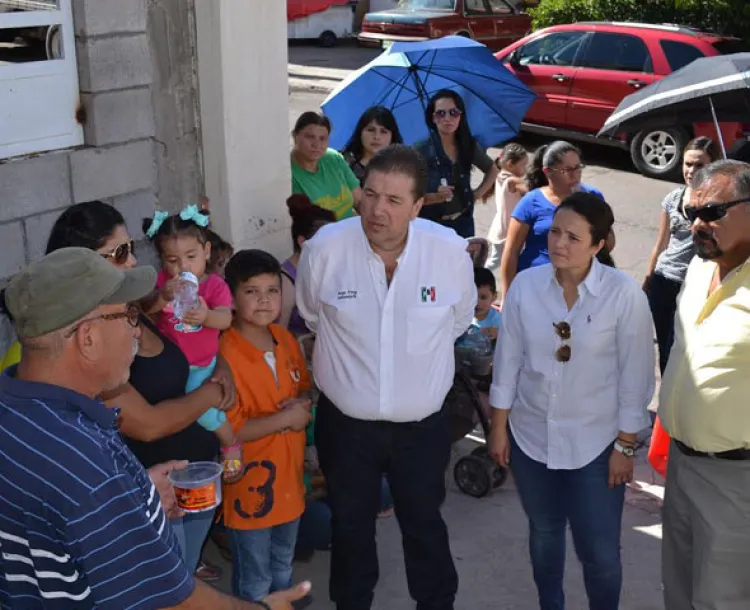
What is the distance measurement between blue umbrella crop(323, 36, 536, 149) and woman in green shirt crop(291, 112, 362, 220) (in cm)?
64

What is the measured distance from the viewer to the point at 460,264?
12.9 feet

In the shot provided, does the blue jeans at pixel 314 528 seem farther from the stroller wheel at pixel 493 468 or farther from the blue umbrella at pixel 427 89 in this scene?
the blue umbrella at pixel 427 89

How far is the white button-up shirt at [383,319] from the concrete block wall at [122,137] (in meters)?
1.45

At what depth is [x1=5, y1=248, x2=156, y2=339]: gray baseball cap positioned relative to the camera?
A: 7.06 ft

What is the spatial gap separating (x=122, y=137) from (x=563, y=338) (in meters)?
2.54

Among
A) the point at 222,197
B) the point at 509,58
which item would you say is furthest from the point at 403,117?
the point at 509,58

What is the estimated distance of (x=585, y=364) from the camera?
146 inches

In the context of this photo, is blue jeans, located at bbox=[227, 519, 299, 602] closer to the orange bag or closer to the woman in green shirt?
the orange bag

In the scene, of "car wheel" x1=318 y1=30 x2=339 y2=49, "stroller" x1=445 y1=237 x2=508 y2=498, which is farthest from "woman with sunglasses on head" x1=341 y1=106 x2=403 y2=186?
"car wheel" x1=318 y1=30 x2=339 y2=49

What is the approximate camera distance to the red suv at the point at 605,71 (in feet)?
40.3

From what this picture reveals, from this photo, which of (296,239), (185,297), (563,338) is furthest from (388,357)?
(296,239)

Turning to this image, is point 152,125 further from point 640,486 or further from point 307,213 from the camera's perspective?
point 640,486

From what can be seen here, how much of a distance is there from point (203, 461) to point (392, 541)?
1717mm

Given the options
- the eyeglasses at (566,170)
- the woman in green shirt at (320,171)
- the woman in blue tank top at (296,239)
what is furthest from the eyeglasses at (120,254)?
the eyeglasses at (566,170)
